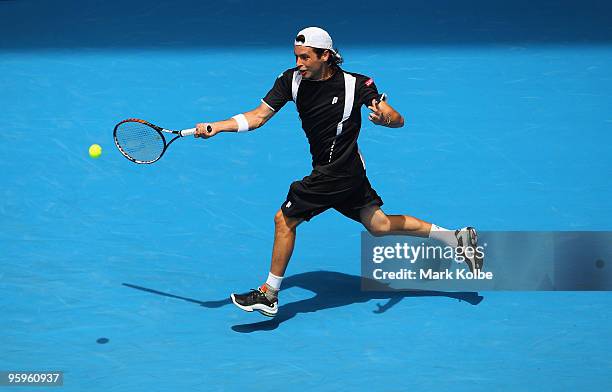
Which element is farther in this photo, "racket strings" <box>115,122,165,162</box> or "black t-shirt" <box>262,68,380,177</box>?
"racket strings" <box>115,122,165,162</box>

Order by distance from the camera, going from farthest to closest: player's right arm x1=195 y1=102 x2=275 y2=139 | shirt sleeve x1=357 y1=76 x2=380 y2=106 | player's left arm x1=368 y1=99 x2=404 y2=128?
player's right arm x1=195 y1=102 x2=275 y2=139 < shirt sleeve x1=357 y1=76 x2=380 y2=106 < player's left arm x1=368 y1=99 x2=404 y2=128

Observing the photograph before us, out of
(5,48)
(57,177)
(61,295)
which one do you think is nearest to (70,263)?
(61,295)

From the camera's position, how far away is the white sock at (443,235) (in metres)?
7.71

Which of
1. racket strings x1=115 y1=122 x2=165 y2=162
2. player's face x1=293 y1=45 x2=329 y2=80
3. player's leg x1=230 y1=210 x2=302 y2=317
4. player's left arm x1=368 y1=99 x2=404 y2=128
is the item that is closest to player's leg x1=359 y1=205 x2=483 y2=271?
player's leg x1=230 y1=210 x2=302 y2=317

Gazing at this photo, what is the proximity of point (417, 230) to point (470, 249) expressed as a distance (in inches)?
15.9

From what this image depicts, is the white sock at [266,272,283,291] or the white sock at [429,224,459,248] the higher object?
the white sock at [429,224,459,248]

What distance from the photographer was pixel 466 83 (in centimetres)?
1062

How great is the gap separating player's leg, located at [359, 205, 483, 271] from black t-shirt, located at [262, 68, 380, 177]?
371 millimetres

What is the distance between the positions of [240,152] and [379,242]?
211cm

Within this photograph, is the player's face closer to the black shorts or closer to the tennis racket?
the black shorts

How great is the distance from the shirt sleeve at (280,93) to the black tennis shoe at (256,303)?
1.29 meters

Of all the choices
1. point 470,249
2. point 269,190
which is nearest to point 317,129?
point 470,249

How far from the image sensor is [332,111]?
283 inches

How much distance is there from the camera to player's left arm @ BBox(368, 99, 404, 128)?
22.6 ft
